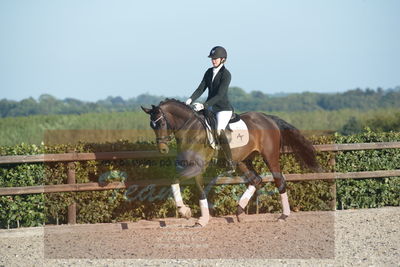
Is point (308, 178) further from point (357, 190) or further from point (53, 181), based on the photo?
point (53, 181)

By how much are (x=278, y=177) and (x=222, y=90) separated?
70.7 inches

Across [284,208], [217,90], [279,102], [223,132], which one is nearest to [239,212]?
[284,208]

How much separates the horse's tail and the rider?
50.0 inches

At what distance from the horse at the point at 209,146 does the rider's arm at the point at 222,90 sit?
26cm

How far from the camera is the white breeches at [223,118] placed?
30.8ft

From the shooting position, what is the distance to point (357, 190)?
11305 mm

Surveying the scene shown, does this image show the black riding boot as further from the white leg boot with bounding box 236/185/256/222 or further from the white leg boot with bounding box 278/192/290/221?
the white leg boot with bounding box 278/192/290/221

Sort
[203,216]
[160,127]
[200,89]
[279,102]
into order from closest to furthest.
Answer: [160,127] → [203,216] → [200,89] → [279,102]

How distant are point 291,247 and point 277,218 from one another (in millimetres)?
2105

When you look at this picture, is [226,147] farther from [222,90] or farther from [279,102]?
[279,102]

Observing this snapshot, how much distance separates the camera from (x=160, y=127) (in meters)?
8.69

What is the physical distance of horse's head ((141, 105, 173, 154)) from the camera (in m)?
8.59

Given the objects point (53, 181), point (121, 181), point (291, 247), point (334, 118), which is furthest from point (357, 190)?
point (334, 118)

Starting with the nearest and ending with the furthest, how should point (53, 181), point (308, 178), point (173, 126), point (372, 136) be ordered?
1. point (173, 126)
2. point (53, 181)
3. point (308, 178)
4. point (372, 136)
